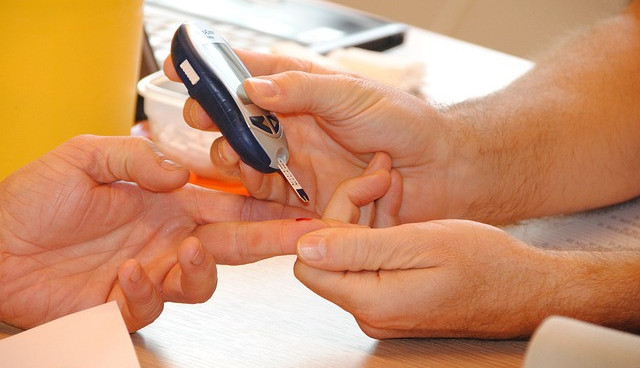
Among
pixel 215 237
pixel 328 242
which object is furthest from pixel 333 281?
pixel 215 237

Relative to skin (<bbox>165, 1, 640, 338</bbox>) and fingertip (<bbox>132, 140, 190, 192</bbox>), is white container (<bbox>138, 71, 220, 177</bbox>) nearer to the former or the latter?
skin (<bbox>165, 1, 640, 338</bbox>)

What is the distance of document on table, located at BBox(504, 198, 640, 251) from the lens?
1122 mm

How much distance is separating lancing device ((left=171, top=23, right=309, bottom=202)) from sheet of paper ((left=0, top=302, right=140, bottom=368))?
8.6 inches

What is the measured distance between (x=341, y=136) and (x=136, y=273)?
1.11 ft

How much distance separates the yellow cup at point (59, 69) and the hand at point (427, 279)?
42 centimetres

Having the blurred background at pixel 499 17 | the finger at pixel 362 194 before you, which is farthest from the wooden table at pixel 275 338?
the blurred background at pixel 499 17

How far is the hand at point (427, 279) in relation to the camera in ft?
2.71

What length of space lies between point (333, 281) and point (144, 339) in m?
0.20

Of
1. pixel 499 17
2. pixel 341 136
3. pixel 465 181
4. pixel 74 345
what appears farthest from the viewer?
pixel 499 17

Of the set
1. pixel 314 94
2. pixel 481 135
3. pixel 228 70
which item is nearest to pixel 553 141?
pixel 481 135

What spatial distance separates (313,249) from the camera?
2.68ft

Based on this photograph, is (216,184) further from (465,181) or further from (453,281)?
(453,281)

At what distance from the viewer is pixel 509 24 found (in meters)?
1.70

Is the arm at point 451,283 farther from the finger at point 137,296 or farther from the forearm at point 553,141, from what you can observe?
the forearm at point 553,141
